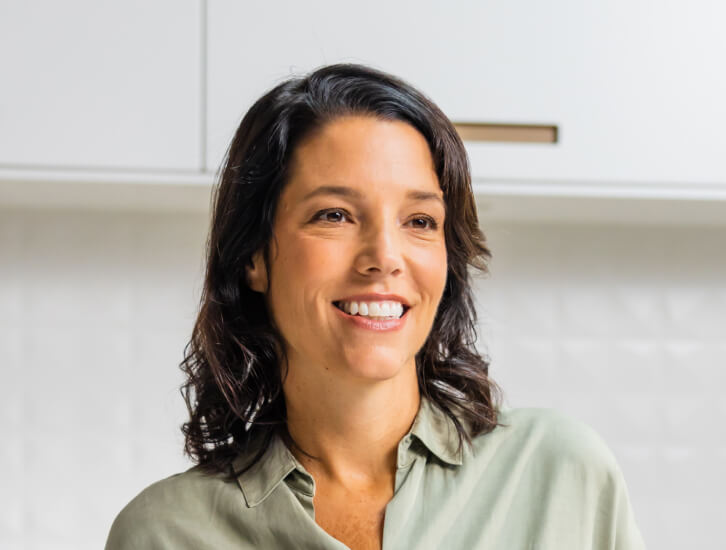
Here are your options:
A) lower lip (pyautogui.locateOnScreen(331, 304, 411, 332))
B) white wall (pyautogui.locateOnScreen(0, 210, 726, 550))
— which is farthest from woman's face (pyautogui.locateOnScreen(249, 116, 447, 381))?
white wall (pyautogui.locateOnScreen(0, 210, 726, 550))

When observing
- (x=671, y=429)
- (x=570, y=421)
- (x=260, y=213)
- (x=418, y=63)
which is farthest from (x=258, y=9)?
(x=671, y=429)

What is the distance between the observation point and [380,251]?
90 cm

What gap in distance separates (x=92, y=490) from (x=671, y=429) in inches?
44.4

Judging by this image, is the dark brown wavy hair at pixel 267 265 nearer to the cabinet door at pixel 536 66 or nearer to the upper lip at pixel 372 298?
the upper lip at pixel 372 298

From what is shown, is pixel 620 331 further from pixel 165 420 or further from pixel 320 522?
pixel 320 522

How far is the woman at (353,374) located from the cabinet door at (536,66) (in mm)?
400

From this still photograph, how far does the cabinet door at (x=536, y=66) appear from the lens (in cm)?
142

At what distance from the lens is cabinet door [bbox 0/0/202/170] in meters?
1.41

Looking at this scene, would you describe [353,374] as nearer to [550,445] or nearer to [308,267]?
[308,267]

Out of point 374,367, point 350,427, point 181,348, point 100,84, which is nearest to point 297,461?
point 350,427

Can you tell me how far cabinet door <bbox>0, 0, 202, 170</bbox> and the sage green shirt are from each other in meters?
0.59

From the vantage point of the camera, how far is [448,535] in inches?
37.9

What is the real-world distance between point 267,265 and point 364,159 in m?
0.16

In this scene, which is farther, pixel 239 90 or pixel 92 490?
pixel 92 490
